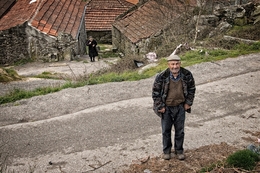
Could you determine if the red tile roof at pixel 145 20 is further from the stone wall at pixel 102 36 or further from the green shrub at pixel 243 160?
the green shrub at pixel 243 160

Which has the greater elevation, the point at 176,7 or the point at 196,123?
the point at 176,7

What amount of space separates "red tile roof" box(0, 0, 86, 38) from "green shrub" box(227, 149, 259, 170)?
1315 centimetres

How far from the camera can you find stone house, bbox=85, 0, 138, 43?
28.4m

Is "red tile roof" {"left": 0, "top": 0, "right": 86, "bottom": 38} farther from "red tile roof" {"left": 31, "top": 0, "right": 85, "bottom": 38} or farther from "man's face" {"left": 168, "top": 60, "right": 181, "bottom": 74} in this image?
"man's face" {"left": 168, "top": 60, "right": 181, "bottom": 74}

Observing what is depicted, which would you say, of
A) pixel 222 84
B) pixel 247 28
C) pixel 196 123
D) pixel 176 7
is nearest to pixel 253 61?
pixel 222 84

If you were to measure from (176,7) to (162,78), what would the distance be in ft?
41.9

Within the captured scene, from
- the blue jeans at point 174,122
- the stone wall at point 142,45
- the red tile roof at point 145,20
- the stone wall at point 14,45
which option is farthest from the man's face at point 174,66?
the stone wall at point 14,45

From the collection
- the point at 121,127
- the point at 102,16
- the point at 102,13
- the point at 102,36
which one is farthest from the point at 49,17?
the point at 121,127

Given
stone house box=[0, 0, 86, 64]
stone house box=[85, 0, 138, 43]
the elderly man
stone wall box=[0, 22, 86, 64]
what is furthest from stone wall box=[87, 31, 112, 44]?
the elderly man

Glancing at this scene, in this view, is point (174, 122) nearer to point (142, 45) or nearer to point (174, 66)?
point (174, 66)

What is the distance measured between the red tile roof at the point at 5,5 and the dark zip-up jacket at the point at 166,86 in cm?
1973

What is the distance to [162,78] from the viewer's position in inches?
185

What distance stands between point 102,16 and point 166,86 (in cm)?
2632

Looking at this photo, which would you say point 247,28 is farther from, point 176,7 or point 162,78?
point 162,78
